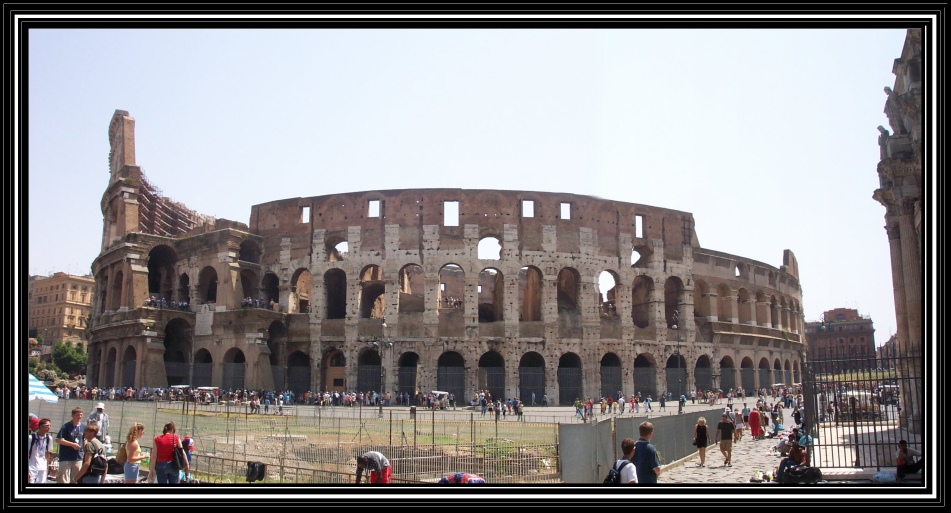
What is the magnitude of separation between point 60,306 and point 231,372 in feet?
169

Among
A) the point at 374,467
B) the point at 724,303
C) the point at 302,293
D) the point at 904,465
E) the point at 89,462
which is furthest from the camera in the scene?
the point at 724,303

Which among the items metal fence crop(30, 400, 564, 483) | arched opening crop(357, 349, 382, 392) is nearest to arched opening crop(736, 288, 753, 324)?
arched opening crop(357, 349, 382, 392)

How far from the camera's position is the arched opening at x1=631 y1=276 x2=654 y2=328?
37.8 m

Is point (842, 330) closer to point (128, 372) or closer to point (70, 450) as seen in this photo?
point (128, 372)

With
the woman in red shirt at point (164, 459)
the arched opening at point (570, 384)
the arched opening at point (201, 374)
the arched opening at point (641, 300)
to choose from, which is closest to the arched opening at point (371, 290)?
the arched opening at point (201, 374)

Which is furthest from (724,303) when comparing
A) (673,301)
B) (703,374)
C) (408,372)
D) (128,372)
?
(128,372)

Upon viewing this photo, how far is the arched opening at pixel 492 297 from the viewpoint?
36444mm

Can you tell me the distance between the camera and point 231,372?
33781 mm

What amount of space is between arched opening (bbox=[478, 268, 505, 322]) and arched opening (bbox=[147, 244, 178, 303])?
51.6 feet

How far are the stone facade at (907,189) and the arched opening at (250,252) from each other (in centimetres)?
2830
